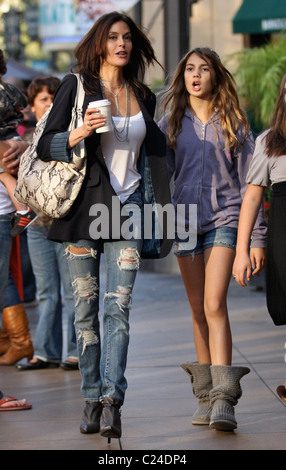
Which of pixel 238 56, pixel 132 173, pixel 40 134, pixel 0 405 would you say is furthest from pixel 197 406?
pixel 238 56

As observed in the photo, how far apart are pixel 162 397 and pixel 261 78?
5849 millimetres

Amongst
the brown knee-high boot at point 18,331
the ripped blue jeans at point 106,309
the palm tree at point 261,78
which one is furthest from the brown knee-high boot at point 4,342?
the palm tree at point 261,78

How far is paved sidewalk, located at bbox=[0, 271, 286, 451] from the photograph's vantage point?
4.88m

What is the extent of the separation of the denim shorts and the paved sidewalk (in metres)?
0.92

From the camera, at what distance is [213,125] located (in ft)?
17.5

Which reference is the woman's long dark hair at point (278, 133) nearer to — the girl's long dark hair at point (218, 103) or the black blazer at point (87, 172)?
the girl's long dark hair at point (218, 103)

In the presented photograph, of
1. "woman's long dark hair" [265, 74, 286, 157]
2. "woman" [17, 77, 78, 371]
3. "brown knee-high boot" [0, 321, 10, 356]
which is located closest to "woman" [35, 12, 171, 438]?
"woman's long dark hair" [265, 74, 286, 157]

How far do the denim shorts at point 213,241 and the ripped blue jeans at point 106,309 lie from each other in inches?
15.5

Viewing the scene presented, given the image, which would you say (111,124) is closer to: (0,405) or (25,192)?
(25,192)

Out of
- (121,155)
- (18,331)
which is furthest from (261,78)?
(121,155)

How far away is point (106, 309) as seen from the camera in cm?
495
